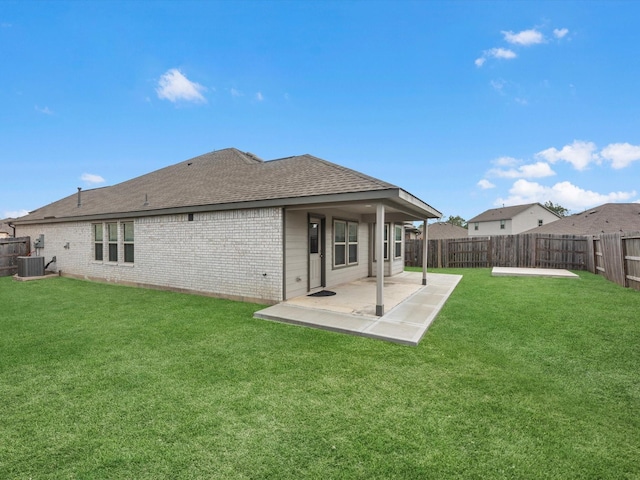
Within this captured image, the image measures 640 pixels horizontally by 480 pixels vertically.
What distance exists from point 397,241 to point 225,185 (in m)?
7.88

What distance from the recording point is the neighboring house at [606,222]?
20734 millimetres

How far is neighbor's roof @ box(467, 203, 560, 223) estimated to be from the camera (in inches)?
1443

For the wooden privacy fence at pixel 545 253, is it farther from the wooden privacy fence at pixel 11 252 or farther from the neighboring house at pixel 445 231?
the wooden privacy fence at pixel 11 252

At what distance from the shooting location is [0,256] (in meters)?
13.1

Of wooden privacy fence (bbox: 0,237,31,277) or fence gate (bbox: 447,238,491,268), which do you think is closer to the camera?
wooden privacy fence (bbox: 0,237,31,277)

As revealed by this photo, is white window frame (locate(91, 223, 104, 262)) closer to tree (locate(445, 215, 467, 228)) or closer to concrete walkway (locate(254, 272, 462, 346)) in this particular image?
concrete walkway (locate(254, 272, 462, 346))

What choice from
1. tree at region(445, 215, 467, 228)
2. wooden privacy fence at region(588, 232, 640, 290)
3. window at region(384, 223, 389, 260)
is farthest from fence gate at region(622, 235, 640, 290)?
tree at region(445, 215, 467, 228)

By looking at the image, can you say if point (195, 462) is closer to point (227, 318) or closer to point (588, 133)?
point (227, 318)

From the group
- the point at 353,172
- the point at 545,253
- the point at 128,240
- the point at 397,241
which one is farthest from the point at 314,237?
the point at 545,253

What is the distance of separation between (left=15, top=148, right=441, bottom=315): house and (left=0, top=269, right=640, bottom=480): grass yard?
2.17 meters

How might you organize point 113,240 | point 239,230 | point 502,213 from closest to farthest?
point 239,230 → point 113,240 → point 502,213

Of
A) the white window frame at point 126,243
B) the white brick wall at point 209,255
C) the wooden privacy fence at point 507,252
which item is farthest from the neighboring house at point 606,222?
the white window frame at point 126,243

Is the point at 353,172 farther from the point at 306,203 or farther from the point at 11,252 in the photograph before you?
the point at 11,252

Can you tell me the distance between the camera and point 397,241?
44.1ft
